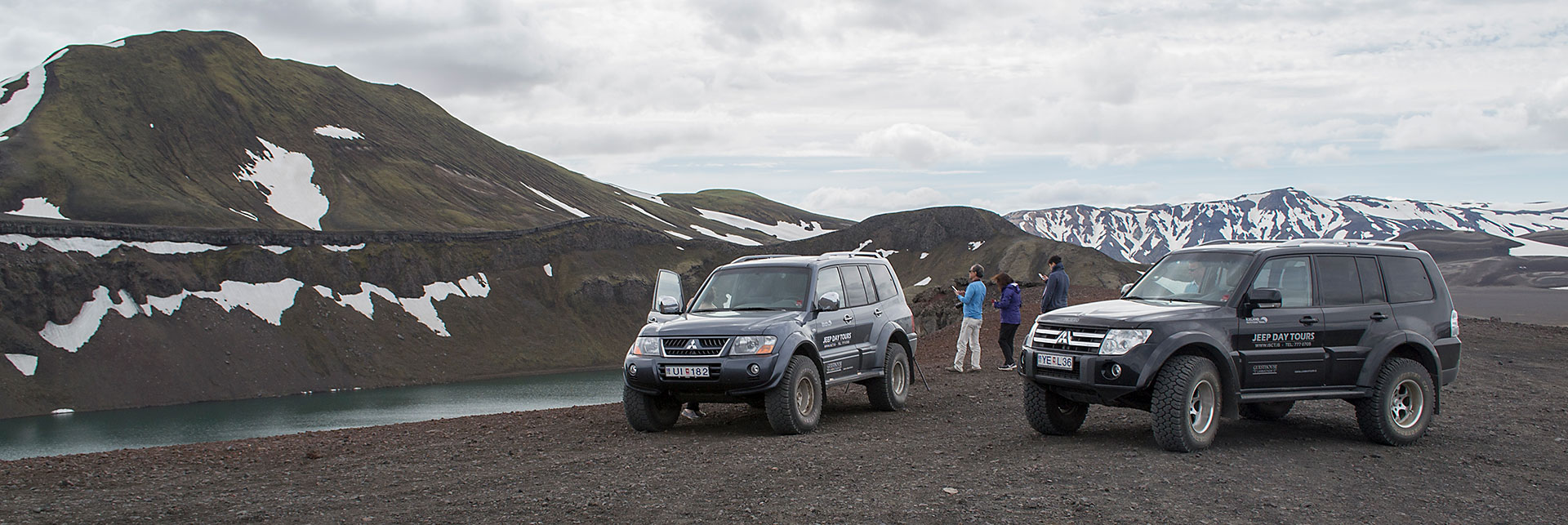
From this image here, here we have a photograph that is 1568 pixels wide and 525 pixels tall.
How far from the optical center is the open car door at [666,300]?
38.2ft

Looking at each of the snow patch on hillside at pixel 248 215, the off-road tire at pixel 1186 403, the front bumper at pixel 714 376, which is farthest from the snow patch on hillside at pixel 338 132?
the off-road tire at pixel 1186 403

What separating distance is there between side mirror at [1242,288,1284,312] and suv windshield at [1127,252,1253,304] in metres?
0.19

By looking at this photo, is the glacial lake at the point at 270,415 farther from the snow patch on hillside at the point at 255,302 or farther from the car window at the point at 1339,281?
the car window at the point at 1339,281

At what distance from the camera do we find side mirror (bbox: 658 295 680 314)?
11602mm

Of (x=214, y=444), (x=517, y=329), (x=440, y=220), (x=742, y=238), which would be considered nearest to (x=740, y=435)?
(x=214, y=444)

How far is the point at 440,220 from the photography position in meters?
139

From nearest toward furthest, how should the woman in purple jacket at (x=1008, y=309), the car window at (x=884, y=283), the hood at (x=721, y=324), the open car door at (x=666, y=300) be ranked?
the hood at (x=721, y=324) → the open car door at (x=666, y=300) → the car window at (x=884, y=283) → the woman in purple jacket at (x=1008, y=309)

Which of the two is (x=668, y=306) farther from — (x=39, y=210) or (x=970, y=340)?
(x=39, y=210)

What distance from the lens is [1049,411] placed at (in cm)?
1004

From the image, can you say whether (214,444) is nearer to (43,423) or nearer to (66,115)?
(43,423)

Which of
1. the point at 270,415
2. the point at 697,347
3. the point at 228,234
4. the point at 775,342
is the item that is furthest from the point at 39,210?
the point at 775,342

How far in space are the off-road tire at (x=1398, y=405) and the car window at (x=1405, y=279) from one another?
702mm

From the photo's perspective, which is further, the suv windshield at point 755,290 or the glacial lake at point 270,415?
the glacial lake at point 270,415

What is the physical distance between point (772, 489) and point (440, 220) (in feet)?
461
